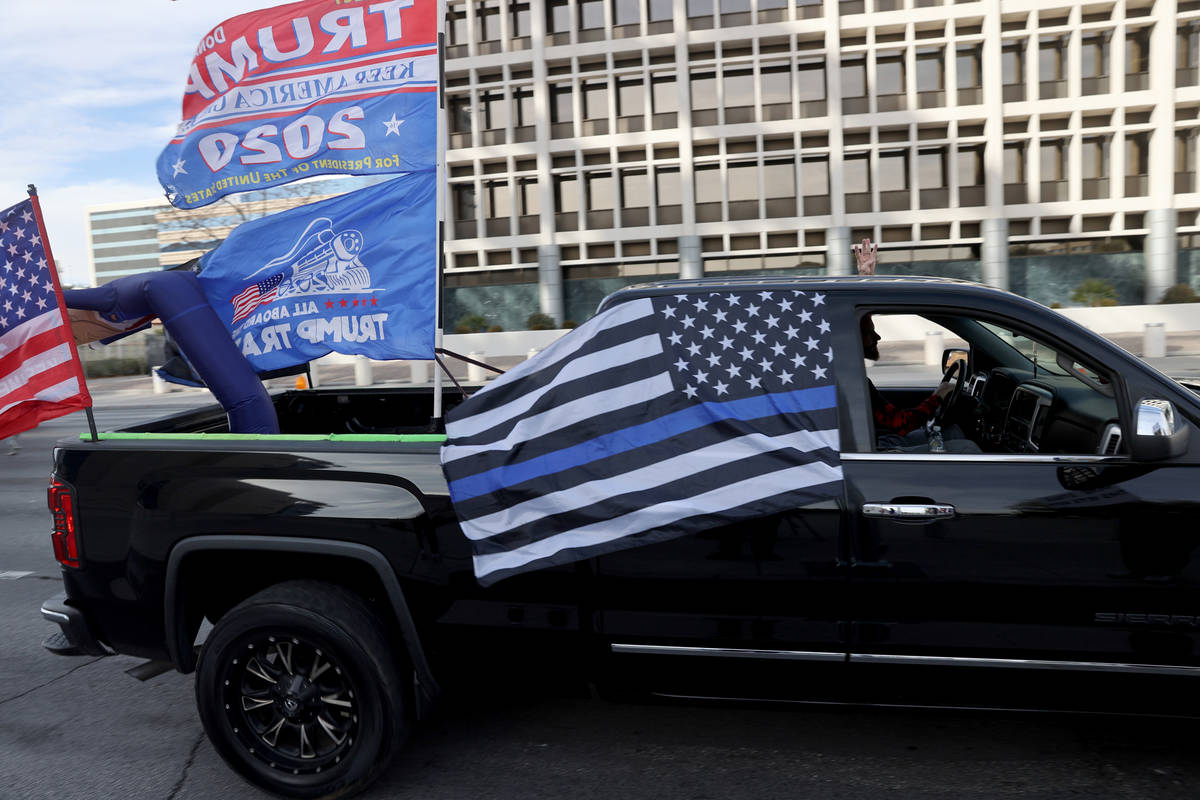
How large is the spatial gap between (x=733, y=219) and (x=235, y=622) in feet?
112

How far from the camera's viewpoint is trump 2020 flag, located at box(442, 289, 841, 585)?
9.75 ft

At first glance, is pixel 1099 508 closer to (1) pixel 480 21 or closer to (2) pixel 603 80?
(2) pixel 603 80

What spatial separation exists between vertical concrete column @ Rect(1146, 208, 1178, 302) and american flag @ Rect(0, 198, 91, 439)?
3656cm

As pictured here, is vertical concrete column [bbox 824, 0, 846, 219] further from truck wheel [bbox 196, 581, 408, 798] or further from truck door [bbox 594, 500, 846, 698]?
truck wheel [bbox 196, 581, 408, 798]

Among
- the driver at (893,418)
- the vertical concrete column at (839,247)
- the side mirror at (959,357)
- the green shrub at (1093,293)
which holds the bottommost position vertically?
the driver at (893,418)

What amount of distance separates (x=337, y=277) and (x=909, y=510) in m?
3.04

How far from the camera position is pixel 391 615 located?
11.0 ft

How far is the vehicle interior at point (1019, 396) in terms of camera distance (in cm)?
311

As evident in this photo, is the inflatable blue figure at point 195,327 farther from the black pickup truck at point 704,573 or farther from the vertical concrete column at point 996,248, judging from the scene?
the vertical concrete column at point 996,248

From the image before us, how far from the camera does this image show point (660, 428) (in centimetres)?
303

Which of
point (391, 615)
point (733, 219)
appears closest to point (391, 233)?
point (391, 615)

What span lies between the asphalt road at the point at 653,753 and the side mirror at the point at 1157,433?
96 centimetres

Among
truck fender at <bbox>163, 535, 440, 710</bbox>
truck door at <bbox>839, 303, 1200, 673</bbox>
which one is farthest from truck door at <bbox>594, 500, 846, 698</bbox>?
truck fender at <bbox>163, 535, 440, 710</bbox>

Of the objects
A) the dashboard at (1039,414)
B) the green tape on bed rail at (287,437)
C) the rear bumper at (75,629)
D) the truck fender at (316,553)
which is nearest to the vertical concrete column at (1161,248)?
the dashboard at (1039,414)
